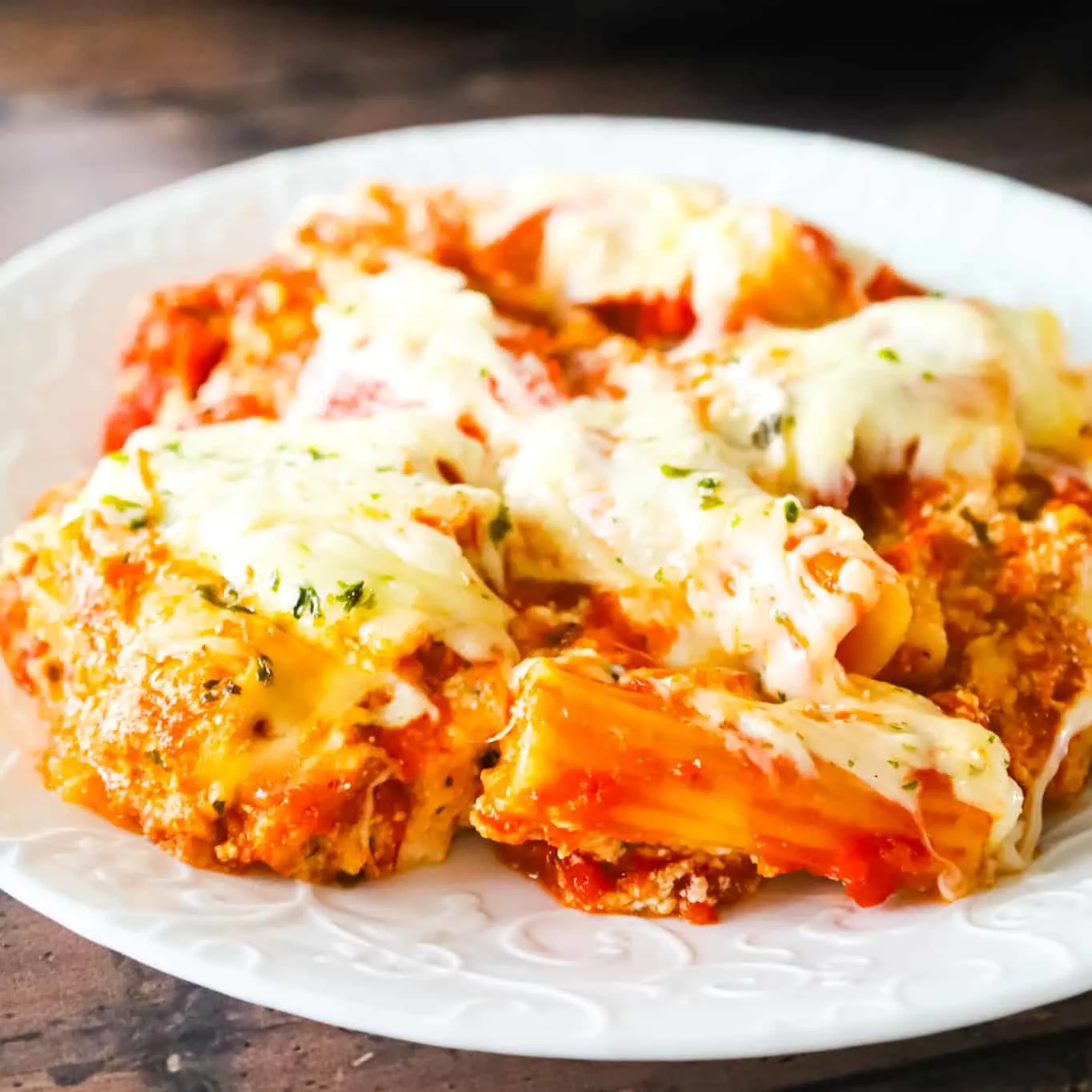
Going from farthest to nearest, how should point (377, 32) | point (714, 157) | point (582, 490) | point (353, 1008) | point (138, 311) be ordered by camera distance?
point (377, 32) < point (714, 157) < point (138, 311) < point (582, 490) < point (353, 1008)

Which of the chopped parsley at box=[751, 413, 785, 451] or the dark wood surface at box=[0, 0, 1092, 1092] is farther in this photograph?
the dark wood surface at box=[0, 0, 1092, 1092]

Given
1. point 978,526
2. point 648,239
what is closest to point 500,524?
point 978,526

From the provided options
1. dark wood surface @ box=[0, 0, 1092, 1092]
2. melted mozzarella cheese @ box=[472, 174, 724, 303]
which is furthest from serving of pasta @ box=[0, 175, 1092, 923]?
dark wood surface @ box=[0, 0, 1092, 1092]

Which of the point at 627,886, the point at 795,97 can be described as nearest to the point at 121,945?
the point at 627,886

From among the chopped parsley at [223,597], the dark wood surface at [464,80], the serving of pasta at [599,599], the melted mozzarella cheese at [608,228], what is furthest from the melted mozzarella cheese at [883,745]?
the dark wood surface at [464,80]

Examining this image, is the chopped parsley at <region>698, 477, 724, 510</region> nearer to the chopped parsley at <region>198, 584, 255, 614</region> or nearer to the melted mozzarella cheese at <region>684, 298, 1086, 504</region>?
the melted mozzarella cheese at <region>684, 298, 1086, 504</region>

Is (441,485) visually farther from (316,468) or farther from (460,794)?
(460,794)

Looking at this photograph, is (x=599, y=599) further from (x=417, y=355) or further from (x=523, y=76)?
(x=523, y=76)
